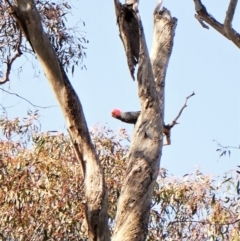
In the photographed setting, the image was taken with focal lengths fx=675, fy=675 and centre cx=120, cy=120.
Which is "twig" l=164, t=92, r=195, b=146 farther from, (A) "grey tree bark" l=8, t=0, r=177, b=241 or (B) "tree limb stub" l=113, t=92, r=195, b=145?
(A) "grey tree bark" l=8, t=0, r=177, b=241

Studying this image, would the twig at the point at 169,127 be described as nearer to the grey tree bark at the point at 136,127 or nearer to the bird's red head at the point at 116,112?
the grey tree bark at the point at 136,127

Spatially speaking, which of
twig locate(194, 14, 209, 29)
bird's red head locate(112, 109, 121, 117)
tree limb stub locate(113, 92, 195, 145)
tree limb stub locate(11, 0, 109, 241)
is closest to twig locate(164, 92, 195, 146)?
tree limb stub locate(113, 92, 195, 145)

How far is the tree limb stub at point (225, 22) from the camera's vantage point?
10.6ft

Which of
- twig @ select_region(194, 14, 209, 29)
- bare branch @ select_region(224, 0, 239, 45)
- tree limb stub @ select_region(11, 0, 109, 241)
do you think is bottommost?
tree limb stub @ select_region(11, 0, 109, 241)

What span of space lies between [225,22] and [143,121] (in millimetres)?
619

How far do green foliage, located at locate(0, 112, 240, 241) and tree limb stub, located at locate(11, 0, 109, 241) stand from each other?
A: 1.77 metres

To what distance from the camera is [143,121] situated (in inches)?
129

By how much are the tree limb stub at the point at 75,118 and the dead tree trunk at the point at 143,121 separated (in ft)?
0.37

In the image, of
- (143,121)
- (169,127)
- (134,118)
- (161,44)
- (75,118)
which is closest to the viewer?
Result: (75,118)

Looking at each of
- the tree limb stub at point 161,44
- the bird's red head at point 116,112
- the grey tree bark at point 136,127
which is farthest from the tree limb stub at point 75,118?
the tree limb stub at point 161,44

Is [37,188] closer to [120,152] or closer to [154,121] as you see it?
[120,152]

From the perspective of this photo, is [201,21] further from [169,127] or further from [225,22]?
[169,127]

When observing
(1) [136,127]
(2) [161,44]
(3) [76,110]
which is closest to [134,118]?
(1) [136,127]

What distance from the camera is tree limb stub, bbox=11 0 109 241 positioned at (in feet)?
9.59
